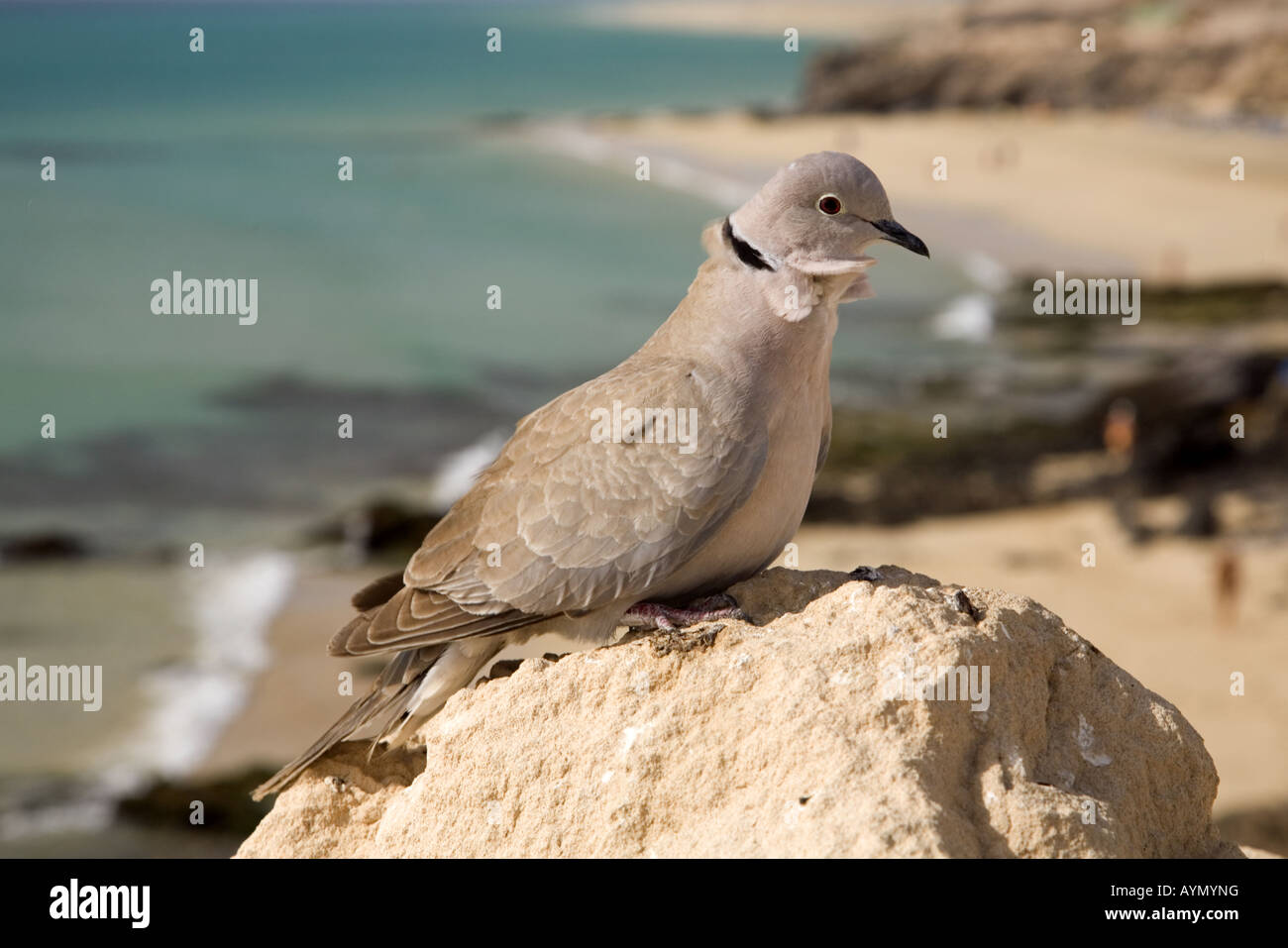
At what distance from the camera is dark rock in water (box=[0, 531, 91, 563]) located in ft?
82.2

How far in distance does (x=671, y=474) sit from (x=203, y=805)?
10.8m

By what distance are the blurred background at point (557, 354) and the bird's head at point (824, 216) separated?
9.35 metres

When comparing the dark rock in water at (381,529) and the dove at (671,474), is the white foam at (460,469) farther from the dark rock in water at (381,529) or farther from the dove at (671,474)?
the dove at (671,474)

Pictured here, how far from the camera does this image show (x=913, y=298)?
42.1 meters

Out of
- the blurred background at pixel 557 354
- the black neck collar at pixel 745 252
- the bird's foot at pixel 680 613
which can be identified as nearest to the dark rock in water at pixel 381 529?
the blurred background at pixel 557 354

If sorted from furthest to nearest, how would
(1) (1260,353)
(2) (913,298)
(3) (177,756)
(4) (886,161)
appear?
(4) (886,161) < (2) (913,298) < (1) (1260,353) < (3) (177,756)

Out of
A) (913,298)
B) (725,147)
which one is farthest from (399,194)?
(913,298)

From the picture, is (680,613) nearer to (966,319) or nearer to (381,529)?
(381,529)

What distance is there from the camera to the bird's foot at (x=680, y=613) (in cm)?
656

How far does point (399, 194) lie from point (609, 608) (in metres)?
59.4

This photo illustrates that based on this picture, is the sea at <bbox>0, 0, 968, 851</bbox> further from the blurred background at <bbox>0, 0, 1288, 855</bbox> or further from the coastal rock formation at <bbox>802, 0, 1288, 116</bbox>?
the coastal rock formation at <bbox>802, 0, 1288, 116</bbox>

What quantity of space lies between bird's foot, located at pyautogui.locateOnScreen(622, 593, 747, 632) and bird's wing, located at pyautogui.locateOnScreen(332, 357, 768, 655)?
15cm

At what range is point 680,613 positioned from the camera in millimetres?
6648

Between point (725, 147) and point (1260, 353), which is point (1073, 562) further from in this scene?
point (725, 147)
